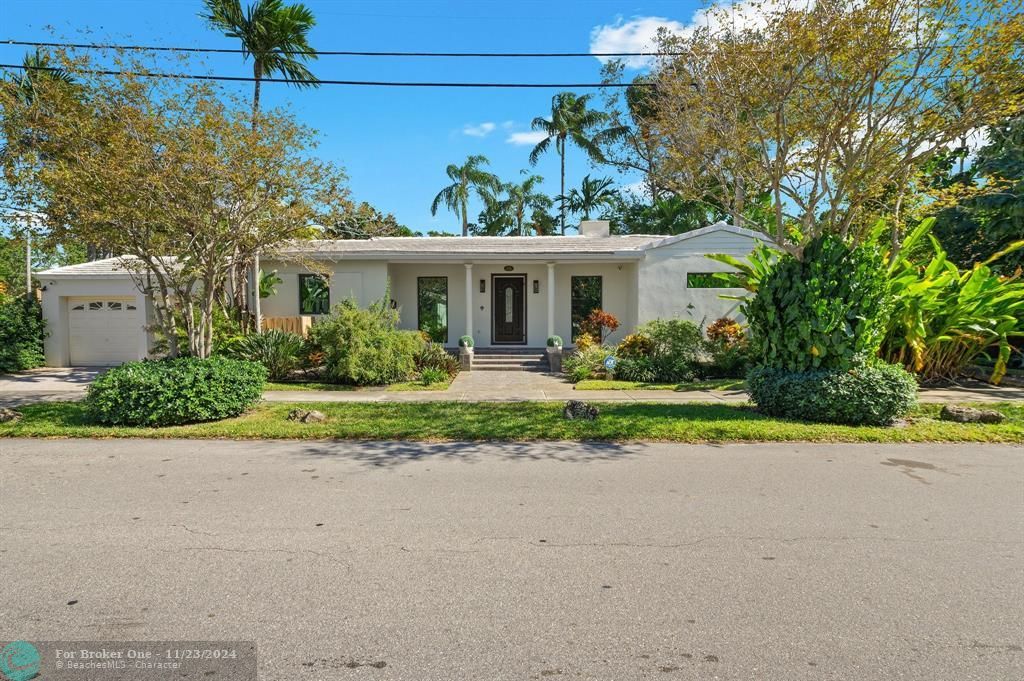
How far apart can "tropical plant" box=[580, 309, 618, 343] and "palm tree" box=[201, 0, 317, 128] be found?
950cm

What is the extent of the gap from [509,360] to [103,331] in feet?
38.1

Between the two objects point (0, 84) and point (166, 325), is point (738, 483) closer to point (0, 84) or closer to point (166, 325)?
point (166, 325)

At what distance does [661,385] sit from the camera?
12.4 metres

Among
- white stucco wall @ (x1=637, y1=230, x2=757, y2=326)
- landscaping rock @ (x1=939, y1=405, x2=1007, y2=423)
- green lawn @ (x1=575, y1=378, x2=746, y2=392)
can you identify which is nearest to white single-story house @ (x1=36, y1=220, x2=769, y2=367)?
white stucco wall @ (x1=637, y1=230, x2=757, y2=326)

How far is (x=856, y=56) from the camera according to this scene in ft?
24.1

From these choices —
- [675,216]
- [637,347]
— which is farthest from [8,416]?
[675,216]

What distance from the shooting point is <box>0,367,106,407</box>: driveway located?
1079cm

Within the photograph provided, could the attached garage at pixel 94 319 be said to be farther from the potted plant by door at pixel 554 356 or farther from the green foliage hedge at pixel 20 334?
the potted plant by door at pixel 554 356

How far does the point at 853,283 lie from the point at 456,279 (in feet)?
38.0

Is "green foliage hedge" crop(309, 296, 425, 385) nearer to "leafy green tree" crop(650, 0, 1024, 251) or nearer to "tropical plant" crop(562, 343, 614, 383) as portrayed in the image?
"tropical plant" crop(562, 343, 614, 383)

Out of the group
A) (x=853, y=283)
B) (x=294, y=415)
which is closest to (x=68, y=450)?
(x=294, y=415)

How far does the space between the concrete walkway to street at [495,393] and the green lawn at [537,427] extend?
1562mm

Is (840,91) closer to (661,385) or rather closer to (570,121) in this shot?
(661,385)

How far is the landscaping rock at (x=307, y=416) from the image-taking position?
8.20 m
